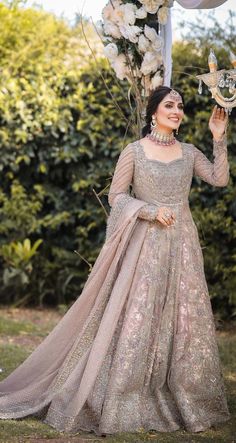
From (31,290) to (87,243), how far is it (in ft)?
2.32

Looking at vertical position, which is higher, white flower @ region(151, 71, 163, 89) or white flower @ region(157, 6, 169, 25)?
white flower @ region(157, 6, 169, 25)

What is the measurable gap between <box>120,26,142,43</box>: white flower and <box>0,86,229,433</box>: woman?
39 centimetres

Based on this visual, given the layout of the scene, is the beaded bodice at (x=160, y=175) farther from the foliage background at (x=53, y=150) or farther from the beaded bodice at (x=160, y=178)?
the foliage background at (x=53, y=150)

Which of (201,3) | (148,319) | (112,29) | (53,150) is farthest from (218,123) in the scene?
(53,150)

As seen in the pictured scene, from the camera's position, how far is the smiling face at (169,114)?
396 centimetres

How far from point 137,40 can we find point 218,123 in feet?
2.32

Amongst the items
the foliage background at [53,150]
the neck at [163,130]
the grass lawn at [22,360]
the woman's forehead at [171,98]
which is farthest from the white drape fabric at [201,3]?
the foliage background at [53,150]

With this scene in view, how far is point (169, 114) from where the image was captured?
13.0 ft

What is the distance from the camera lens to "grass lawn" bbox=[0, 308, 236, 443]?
362 centimetres

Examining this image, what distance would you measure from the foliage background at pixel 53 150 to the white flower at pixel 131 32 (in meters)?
2.25

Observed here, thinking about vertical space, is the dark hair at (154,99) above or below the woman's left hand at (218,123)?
above

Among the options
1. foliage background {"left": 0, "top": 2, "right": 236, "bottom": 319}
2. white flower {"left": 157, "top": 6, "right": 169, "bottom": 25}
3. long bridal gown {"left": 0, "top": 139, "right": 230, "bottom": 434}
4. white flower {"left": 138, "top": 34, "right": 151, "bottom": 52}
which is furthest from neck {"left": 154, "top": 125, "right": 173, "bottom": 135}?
foliage background {"left": 0, "top": 2, "right": 236, "bottom": 319}

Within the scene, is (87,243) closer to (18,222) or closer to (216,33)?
(18,222)

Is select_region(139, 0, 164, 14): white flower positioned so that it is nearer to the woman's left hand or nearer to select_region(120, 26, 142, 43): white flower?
select_region(120, 26, 142, 43): white flower
